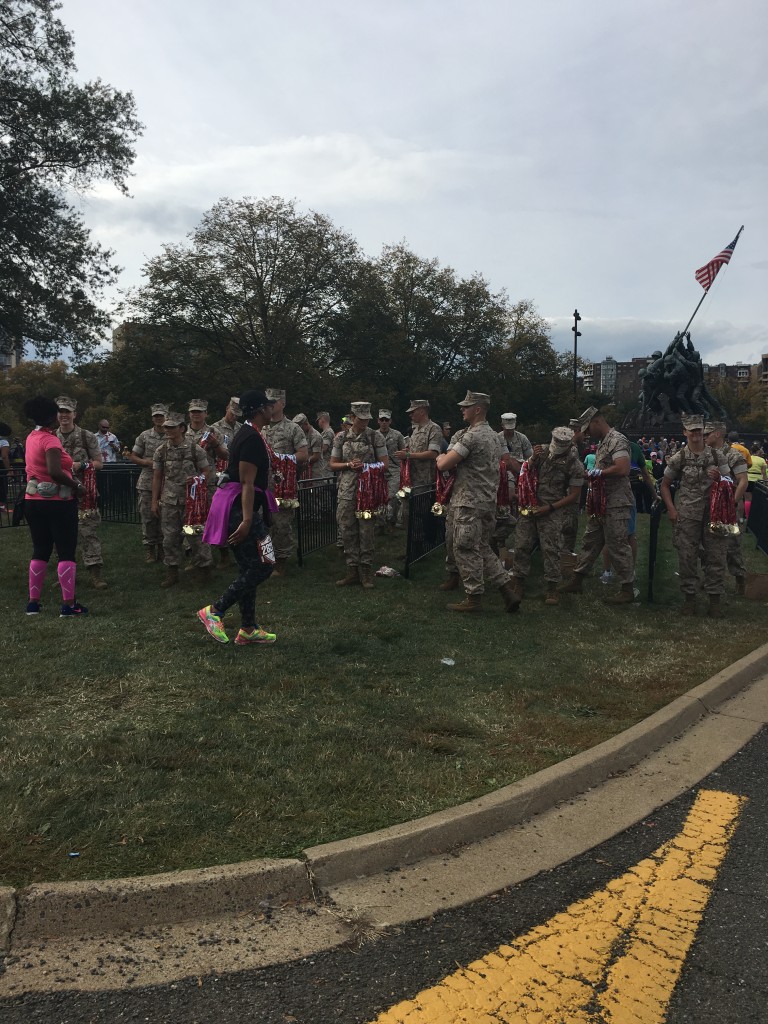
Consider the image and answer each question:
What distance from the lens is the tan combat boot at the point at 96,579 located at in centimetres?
897

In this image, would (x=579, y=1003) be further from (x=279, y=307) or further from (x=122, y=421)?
(x=279, y=307)

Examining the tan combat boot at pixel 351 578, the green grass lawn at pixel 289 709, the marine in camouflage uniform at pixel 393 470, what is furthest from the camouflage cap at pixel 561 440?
the marine in camouflage uniform at pixel 393 470

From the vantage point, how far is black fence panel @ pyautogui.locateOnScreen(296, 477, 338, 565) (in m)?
10.6

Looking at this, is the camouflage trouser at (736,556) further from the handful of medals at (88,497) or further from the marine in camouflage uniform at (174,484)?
the handful of medals at (88,497)

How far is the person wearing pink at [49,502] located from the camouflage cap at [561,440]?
16.4 ft

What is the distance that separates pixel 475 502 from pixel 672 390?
31.0 meters

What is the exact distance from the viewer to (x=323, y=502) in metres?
11.2

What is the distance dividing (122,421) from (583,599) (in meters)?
29.2

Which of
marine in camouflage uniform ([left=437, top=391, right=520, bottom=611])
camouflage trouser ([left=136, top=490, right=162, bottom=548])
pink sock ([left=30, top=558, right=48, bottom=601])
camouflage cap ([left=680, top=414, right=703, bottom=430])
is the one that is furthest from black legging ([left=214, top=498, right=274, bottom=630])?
camouflage cap ([left=680, top=414, right=703, bottom=430])

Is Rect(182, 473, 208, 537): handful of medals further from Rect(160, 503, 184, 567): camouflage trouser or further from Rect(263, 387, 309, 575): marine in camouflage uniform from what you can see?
Rect(263, 387, 309, 575): marine in camouflage uniform

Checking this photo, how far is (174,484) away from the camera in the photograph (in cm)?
922

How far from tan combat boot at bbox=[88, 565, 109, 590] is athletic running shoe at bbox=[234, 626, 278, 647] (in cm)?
312

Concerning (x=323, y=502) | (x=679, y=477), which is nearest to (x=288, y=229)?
(x=323, y=502)

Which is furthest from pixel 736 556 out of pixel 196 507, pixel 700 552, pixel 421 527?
pixel 196 507
